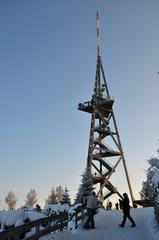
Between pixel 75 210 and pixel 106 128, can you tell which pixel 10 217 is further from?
pixel 106 128

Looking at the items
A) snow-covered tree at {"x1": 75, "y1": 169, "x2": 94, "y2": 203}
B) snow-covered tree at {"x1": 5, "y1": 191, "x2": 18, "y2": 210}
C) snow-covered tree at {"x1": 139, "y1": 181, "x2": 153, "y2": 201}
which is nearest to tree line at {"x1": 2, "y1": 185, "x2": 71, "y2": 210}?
snow-covered tree at {"x1": 5, "y1": 191, "x2": 18, "y2": 210}

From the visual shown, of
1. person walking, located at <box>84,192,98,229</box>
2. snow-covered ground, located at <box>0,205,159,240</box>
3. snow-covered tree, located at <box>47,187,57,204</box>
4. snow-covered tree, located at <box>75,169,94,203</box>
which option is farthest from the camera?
snow-covered tree, located at <box>47,187,57,204</box>

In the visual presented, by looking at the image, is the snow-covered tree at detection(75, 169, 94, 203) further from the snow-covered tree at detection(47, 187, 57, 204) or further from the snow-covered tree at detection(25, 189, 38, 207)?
the snow-covered tree at detection(25, 189, 38, 207)

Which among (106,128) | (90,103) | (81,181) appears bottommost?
(81,181)

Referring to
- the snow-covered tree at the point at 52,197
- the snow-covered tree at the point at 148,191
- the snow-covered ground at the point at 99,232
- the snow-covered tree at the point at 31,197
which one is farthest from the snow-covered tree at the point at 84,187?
the snow-covered tree at the point at 31,197

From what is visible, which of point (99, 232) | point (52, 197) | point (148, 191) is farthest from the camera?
point (52, 197)

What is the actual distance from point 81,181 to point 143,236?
27.1 m

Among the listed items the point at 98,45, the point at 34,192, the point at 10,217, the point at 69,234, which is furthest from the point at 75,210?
the point at 34,192

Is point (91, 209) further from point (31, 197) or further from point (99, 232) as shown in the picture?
point (31, 197)

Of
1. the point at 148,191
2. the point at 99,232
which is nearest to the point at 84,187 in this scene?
the point at 148,191

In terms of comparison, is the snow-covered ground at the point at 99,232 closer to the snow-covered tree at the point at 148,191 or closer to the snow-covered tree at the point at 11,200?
the snow-covered tree at the point at 148,191

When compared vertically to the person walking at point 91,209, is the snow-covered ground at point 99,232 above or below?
below

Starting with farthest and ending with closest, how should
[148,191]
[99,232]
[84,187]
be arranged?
1. [148,191]
2. [84,187]
3. [99,232]

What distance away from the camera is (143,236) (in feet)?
48.8
